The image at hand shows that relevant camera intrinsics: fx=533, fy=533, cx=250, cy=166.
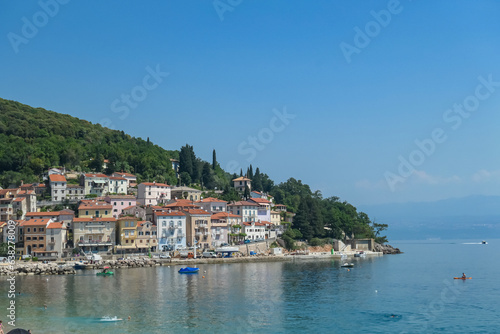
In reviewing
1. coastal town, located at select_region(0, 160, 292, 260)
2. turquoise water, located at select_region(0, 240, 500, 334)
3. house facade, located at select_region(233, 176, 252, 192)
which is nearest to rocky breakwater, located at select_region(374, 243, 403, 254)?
coastal town, located at select_region(0, 160, 292, 260)

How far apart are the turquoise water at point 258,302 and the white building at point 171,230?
14802 mm

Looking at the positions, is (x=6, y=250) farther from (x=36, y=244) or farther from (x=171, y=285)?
(x=171, y=285)

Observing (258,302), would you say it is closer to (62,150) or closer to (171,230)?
(171,230)

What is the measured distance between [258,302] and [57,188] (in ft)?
149

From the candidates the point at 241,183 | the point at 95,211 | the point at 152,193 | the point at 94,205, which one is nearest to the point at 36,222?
the point at 95,211

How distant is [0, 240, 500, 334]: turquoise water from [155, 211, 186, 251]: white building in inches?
583

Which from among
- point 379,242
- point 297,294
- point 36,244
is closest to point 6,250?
point 36,244

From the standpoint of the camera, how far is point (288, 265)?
63438mm

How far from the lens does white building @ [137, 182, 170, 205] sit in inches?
3061

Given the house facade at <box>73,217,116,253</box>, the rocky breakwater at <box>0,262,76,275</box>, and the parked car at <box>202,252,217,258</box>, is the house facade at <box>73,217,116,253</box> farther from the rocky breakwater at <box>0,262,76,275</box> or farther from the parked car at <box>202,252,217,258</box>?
the parked car at <box>202,252,217,258</box>

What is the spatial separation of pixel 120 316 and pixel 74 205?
42.8m

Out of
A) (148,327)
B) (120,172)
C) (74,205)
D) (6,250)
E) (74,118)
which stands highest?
(74,118)

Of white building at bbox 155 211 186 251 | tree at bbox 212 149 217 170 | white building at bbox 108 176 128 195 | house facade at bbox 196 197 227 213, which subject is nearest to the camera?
white building at bbox 155 211 186 251

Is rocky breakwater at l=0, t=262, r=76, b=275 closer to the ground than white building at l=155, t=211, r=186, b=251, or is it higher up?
closer to the ground
